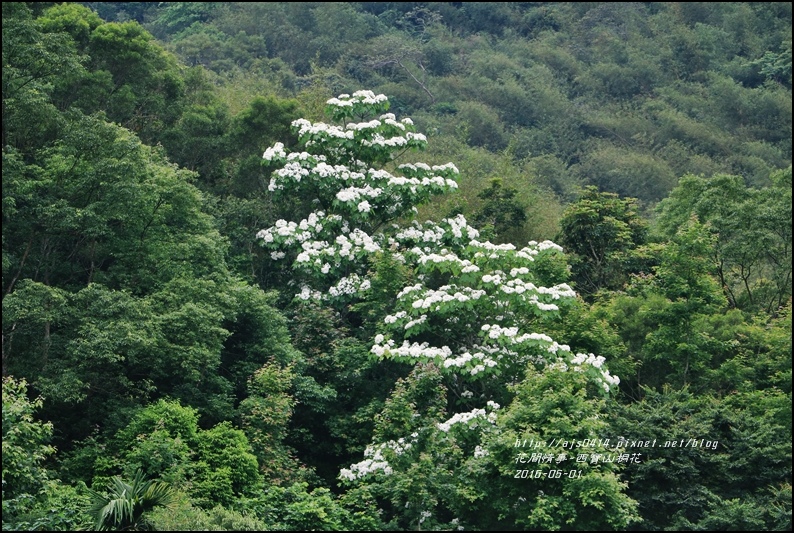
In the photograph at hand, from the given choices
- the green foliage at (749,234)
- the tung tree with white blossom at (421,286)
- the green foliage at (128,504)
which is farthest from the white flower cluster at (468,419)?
the green foliage at (749,234)

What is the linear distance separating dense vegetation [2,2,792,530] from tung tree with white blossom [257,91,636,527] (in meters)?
0.05

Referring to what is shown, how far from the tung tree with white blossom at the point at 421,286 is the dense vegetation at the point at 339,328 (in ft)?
0.17

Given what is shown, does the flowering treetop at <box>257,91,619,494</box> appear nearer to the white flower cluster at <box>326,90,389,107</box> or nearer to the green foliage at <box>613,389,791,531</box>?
the white flower cluster at <box>326,90,389,107</box>

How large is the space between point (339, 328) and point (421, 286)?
2.54m

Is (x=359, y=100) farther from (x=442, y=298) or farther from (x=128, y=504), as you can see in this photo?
(x=128, y=504)

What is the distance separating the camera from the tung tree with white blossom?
1625 centimetres

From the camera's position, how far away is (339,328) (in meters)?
20.0

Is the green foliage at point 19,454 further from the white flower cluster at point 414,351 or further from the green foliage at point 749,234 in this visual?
the green foliage at point 749,234

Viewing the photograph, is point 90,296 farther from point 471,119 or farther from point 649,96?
point 649,96

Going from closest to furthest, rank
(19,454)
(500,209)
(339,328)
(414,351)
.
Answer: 1. (19,454)
2. (414,351)
3. (339,328)
4. (500,209)

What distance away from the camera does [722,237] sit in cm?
2219

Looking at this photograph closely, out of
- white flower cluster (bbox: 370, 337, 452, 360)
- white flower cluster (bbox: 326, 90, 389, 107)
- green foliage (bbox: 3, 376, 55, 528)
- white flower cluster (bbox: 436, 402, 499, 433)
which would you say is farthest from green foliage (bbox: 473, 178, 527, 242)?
green foliage (bbox: 3, 376, 55, 528)

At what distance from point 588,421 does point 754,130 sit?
3332 centimetres

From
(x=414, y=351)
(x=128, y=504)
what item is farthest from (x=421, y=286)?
(x=128, y=504)
